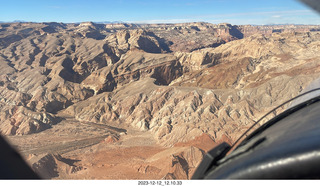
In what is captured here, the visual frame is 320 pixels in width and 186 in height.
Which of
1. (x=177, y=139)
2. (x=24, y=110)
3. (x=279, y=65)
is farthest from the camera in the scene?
(x=279, y=65)

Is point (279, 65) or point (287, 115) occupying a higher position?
point (287, 115)

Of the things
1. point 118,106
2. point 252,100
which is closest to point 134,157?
point 118,106

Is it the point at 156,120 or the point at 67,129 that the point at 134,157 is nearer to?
the point at 156,120

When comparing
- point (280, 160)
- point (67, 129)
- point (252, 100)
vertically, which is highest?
point (280, 160)

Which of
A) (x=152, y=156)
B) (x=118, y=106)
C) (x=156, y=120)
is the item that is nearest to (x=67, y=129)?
(x=118, y=106)

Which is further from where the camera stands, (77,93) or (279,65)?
(77,93)

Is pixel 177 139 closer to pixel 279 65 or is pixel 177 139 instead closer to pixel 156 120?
pixel 156 120

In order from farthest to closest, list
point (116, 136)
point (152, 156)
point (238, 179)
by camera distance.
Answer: point (116, 136) → point (152, 156) → point (238, 179)
